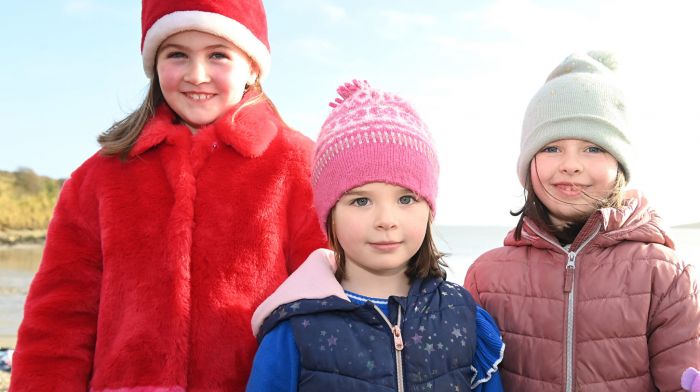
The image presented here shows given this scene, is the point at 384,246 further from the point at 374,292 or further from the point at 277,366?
the point at 277,366

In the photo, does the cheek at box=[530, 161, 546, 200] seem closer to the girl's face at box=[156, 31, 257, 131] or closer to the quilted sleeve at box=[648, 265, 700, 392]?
the quilted sleeve at box=[648, 265, 700, 392]

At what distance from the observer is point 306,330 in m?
1.85

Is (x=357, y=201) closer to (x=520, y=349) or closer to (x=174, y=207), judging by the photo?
(x=174, y=207)

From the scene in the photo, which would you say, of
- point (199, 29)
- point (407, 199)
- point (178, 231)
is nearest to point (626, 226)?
point (407, 199)

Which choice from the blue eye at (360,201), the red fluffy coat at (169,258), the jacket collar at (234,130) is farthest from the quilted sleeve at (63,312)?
the blue eye at (360,201)

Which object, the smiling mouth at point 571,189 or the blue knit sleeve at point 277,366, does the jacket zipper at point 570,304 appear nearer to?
the smiling mouth at point 571,189

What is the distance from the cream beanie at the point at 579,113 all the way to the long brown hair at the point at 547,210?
5cm

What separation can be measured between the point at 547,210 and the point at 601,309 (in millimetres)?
448

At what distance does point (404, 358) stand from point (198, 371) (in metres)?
0.67

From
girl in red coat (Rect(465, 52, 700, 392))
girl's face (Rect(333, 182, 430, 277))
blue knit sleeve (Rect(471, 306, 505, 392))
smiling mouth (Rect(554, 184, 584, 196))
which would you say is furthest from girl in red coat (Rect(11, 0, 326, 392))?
smiling mouth (Rect(554, 184, 584, 196))

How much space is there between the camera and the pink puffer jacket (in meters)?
2.06

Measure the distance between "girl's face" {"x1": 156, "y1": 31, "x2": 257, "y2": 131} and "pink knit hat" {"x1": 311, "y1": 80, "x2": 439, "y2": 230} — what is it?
1.33 feet

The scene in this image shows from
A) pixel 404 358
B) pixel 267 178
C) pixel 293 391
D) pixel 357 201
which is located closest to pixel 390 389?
pixel 404 358

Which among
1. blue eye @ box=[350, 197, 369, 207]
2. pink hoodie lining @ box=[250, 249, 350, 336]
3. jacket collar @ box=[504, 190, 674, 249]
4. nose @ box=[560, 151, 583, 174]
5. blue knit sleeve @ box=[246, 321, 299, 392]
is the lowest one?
blue knit sleeve @ box=[246, 321, 299, 392]
